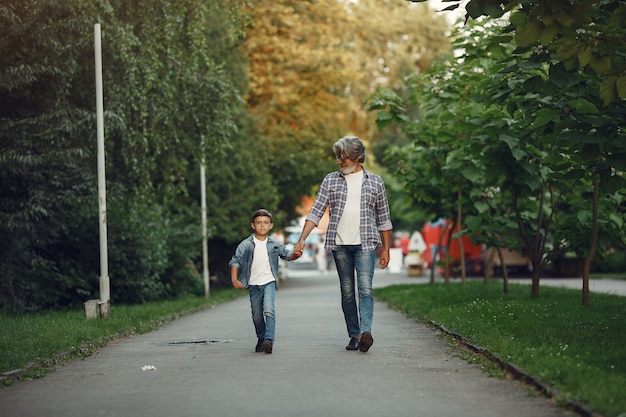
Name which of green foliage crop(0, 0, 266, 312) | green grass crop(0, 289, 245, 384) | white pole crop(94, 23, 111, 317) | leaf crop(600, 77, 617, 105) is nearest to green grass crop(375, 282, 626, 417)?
leaf crop(600, 77, 617, 105)

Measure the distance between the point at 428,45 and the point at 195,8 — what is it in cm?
3806

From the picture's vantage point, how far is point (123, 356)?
42.7ft

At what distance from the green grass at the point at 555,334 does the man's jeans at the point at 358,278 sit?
1262mm

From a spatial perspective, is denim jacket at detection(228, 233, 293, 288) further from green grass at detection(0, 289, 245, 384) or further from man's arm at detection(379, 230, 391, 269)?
green grass at detection(0, 289, 245, 384)

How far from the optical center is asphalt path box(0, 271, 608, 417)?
835 centimetres

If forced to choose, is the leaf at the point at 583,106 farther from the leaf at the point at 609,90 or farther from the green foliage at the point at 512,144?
the leaf at the point at 609,90

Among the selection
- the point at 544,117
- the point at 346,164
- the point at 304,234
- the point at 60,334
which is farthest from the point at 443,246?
the point at 304,234

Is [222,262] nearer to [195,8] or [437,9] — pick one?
[195,8]

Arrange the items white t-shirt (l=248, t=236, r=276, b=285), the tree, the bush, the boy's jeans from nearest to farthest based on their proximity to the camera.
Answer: the boy's jeans, white t-shirt (l=248, t=236, r=276, b=285), the tree, the bush

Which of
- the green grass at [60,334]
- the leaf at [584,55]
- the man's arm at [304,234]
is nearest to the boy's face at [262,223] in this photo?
the man's arm at [304,234]

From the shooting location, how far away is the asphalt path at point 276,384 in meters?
8.35

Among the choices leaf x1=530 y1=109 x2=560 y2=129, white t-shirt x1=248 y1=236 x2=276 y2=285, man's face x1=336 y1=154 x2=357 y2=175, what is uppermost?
leaf x1=530 y1=109 x2=560 y2=129

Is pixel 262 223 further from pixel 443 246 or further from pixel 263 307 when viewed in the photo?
pixel 443 246

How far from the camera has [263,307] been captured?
42.1ft
